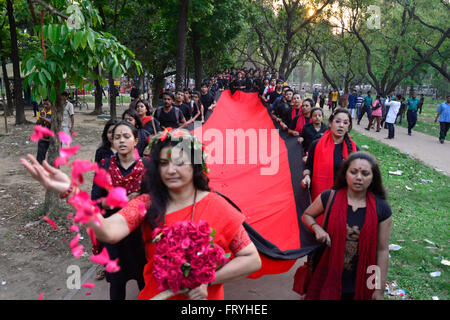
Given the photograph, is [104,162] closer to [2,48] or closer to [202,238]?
[202,238]

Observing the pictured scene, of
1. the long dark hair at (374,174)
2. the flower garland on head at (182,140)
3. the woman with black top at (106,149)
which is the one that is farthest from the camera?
the woman with black top at (106,149)

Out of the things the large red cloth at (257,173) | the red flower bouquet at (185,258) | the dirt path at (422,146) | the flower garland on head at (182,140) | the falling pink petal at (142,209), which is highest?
the flower garland on head at (182,140)

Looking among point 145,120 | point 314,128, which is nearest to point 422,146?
point 314,128

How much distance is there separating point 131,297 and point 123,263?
81 cm

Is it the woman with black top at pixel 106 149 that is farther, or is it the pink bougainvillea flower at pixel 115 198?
the woman with black top at pixel 106 149

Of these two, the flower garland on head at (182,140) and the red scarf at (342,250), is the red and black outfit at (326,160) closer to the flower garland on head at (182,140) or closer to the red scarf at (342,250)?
the red scarf at (342,250)

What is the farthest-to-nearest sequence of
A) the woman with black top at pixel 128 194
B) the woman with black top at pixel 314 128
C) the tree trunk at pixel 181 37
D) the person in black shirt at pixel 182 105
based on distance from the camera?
the tree trunk at pixel 181 37 → the person in black shirt at pixel 182 105 → the woman with black top at pixel 314 128 → the woman with black top at pixel 128 194

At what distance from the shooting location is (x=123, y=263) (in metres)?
3.44

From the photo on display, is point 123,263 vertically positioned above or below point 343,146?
below

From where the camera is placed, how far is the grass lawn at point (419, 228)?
177 inches

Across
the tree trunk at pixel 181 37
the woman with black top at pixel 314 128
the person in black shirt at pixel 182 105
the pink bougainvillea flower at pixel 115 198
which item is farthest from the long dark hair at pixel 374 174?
the tree trunk at pixel 181 37

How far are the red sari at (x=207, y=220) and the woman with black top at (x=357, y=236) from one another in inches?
42.3
